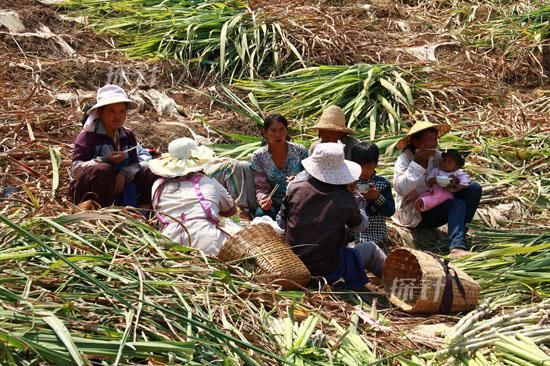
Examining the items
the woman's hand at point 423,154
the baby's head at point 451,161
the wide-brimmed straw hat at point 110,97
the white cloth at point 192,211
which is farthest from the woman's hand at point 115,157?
the baby's head at point 451,161

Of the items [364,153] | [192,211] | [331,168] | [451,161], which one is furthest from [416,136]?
[192,211]

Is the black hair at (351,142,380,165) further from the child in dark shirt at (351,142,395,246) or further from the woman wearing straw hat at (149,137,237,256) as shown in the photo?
the woman wearing straw hat at (149,137,237,256)

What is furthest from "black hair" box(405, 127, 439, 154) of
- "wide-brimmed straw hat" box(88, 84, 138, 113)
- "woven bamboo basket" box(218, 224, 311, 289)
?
"wide-brimmed straw hat" box(88, 84, 138, 113)

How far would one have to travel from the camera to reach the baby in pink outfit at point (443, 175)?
5590 mm

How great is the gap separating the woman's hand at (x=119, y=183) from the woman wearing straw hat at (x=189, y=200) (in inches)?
14.2

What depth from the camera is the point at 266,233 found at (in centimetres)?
458

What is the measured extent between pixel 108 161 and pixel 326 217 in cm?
127

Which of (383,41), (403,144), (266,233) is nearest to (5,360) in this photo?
(266,233)

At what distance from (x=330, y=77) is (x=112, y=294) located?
437 cm

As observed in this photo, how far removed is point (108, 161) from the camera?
17.3ft

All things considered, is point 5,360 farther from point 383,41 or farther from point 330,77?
point 383,41

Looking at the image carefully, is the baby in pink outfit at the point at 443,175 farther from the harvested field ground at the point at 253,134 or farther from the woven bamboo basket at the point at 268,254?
the woven bamboo basket at the point at 268,254

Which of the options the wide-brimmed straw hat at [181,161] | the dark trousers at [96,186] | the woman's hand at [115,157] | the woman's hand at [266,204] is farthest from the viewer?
the woman's hand at [266,204]

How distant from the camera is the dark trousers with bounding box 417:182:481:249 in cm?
547
